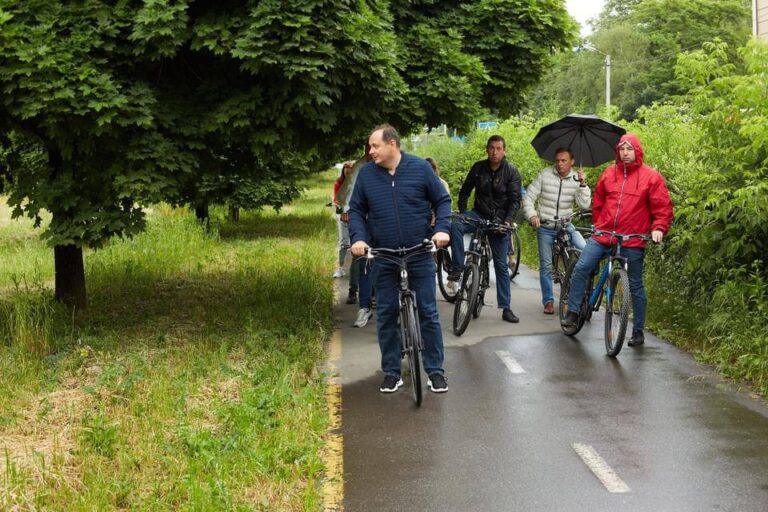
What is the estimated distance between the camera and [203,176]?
9.21 m

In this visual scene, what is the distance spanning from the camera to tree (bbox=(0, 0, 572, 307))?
26.2ft

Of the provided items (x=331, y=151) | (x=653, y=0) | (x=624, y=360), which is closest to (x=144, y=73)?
(x=331, y=151)

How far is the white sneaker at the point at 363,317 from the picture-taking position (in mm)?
10695

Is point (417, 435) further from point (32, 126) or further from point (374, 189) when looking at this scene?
point (32, 126)

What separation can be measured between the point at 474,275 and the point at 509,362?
5.23 feet

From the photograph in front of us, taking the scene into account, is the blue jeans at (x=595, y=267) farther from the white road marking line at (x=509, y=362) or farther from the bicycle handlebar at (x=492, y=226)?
the bicycle handlebar at (x=492, y=226)

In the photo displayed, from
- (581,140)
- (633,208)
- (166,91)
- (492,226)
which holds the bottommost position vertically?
(492,226)

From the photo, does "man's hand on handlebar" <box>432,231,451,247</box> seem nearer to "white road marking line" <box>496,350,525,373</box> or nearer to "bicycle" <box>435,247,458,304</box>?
"white road marking line" <box>496,350,525,373</box>

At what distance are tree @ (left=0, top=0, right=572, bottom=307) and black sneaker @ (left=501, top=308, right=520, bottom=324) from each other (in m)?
2.60

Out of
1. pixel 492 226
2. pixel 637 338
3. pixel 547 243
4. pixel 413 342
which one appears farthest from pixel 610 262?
pixel 413 342

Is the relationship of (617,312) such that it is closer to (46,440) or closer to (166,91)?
(166,91)

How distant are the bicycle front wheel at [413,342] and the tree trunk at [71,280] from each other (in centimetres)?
516

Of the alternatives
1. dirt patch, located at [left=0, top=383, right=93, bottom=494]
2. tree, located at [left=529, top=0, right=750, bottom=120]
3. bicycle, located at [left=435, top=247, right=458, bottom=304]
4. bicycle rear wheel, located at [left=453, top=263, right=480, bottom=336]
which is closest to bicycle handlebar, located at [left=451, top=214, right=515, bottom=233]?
bicycle rear wheel, located at [left=453, top=263, right=480, bottom=336]

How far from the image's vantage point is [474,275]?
32.9 feet
